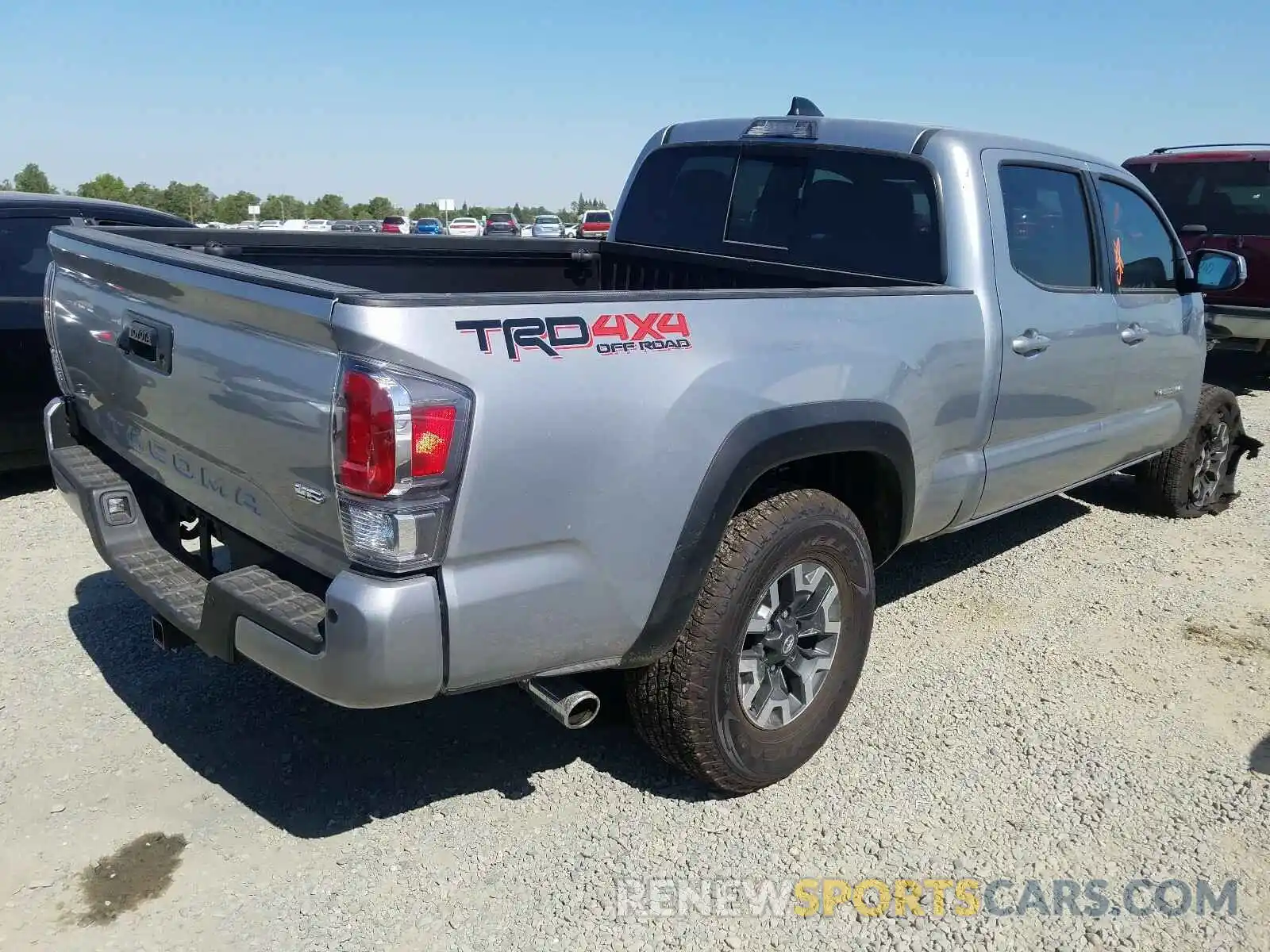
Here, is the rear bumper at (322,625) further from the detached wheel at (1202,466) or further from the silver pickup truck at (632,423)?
the detached wheel at (1202,466)

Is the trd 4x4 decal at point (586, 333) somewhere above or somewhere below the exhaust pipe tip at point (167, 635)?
above

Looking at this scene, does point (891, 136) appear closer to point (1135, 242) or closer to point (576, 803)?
point (1135, 242)

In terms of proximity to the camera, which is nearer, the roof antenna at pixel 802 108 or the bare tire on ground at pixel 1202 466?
the roof antenna at pixel 802 108

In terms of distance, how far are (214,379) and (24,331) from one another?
3800 millimetres

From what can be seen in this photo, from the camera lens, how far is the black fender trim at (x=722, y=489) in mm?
2570

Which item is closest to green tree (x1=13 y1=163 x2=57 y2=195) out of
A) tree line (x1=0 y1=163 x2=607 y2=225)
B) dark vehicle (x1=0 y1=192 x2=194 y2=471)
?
tree line (x1=0 y1=163 x2=607 y2=225)

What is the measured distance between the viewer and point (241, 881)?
2.64 metres

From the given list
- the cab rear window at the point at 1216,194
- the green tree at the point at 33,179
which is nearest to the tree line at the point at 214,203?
the green tree at the point at 33,179

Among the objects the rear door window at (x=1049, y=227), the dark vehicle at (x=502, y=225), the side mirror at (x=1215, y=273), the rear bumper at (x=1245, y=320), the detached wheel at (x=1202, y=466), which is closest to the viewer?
the rear door window at (x=1049, y=227)

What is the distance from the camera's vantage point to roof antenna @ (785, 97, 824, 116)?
4555 mm

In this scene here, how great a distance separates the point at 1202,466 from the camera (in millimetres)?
5863

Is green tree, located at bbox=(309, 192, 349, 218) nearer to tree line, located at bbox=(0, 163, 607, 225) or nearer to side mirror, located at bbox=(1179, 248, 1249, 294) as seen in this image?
tree line, located at bbox=(0, 163, 607, 225)

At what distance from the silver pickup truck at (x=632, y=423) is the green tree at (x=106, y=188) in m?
81.7

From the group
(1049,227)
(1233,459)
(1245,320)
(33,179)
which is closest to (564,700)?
(1049,227)
